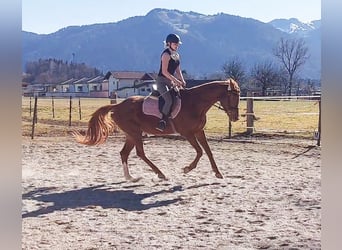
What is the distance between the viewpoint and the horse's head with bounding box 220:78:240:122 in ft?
12.9

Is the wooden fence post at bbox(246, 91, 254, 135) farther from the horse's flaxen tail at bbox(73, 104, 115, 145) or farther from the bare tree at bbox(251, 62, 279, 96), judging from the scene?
the horse's flaxen tail at bbox(73, 104, 115, 145)

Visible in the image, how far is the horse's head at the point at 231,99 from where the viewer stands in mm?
3920

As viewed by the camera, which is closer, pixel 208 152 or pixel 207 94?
pixel 207 94

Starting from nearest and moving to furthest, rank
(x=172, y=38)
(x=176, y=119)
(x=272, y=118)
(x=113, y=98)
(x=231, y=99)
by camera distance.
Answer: (x=172, y=38) < (x=231, y=99) < (x=176, y=119) < (x=113, y=98) < (x=272, y=118)

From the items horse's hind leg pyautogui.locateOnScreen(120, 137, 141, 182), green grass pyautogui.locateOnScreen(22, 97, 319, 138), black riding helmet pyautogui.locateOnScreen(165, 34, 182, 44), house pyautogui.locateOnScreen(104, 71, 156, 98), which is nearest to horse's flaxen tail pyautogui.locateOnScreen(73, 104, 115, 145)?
horse's hind leg pyautogui.locateOnScreen(120, 137, 141, 182)

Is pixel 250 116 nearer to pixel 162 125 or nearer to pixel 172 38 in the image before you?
pixel 162 125

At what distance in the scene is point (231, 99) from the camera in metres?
3.94

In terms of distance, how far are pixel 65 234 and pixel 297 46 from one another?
12.2 ft

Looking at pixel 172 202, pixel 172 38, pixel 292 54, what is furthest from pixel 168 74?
pixel 292 54

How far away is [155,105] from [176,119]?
222 mm

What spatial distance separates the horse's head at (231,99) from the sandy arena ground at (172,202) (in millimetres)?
619

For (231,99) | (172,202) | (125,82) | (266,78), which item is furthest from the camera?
(125,82)
